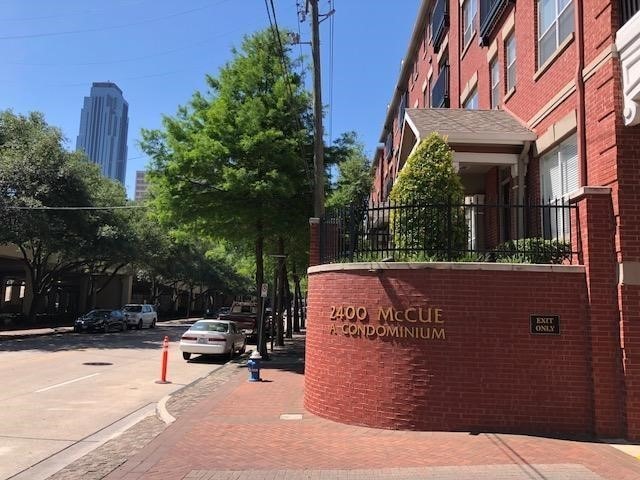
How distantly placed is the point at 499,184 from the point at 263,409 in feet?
24.4

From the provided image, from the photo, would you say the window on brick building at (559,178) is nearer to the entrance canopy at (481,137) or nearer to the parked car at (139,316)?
the entrance canopy at (481,137)

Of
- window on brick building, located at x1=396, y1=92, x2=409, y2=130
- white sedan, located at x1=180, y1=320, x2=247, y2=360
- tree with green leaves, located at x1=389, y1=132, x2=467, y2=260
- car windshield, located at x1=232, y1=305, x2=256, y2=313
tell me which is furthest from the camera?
window on brick building, located at x1=396, y1=92, x2=409, y2=130

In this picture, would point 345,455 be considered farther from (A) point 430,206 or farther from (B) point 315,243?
(B) point 315,243

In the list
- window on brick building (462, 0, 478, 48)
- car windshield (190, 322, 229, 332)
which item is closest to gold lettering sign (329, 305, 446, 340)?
car windshield (190, 322, 229, 332)

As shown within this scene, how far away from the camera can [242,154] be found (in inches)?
674

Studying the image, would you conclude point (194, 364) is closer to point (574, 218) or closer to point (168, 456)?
point (168, 456)

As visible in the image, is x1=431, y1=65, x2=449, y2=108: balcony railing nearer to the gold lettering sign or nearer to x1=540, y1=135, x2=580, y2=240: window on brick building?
x1=540, y1=135, x2=580, y2=240: window on brick building

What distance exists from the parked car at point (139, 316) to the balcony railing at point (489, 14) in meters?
30.1

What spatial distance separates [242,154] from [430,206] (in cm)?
928

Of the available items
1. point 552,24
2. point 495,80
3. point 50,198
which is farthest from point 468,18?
point 50,198

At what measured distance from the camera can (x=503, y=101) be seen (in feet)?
46.9

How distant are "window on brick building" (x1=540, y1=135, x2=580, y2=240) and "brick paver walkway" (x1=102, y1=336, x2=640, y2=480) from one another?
13.4ft

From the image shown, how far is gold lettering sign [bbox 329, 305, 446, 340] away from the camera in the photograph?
27.3 feet

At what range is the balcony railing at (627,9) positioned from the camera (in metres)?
8.38
